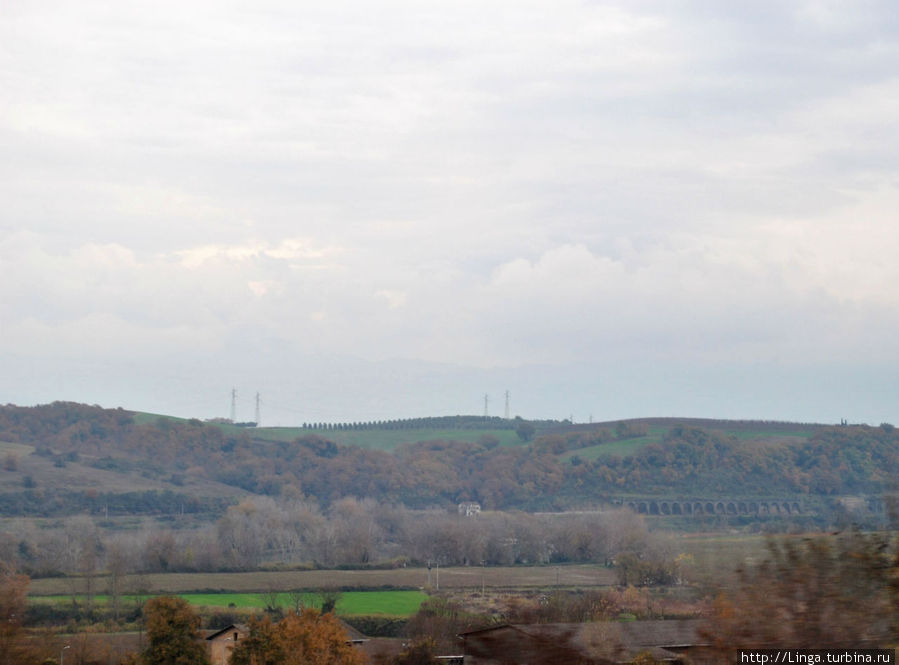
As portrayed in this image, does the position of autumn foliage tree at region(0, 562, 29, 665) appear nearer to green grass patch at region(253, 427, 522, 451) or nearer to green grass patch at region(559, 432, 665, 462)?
green grass patch at region(559, 432, 665, 462)

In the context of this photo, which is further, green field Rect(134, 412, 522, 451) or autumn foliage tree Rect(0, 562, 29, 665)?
green field Rect(134, 412, 522, 451)

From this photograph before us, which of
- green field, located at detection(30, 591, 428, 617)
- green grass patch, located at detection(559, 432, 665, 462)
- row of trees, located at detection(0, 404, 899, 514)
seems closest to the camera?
green field, located at detection(30, 591, 428, 617)

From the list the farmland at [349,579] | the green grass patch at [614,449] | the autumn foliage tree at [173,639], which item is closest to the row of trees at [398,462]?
the green grass patch at [614,449]

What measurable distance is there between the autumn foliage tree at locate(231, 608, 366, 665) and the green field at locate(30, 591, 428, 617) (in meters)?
16.8

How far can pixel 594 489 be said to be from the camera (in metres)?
100

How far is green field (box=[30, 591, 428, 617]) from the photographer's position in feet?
153

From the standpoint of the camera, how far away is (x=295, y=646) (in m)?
26.0

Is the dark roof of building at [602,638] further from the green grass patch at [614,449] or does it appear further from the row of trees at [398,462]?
the green grass patch at [614,449]

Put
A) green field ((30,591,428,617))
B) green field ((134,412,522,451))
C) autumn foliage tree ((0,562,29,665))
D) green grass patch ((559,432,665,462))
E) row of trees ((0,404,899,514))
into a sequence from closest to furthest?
autumn foliage tree ((0,562,29,665))
green field ((30,591,428,617))
row of trees ((0,404,899,514))
green grass patch ((559,432,665,462))
green field ((134,412,522,451))

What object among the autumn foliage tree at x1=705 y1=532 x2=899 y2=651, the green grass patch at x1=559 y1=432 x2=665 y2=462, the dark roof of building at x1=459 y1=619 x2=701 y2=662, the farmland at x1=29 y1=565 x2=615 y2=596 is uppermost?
the green grass patch at x1=559 y1=432 x2=665 y2=462

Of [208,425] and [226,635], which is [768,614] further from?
[208,425]

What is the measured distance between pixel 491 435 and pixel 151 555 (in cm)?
6670

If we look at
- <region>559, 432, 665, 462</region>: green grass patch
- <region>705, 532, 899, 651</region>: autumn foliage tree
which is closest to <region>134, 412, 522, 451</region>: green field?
<region>559, 432, 665, 462</region>: green grass patch

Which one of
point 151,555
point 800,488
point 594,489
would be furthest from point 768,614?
point 594,489
